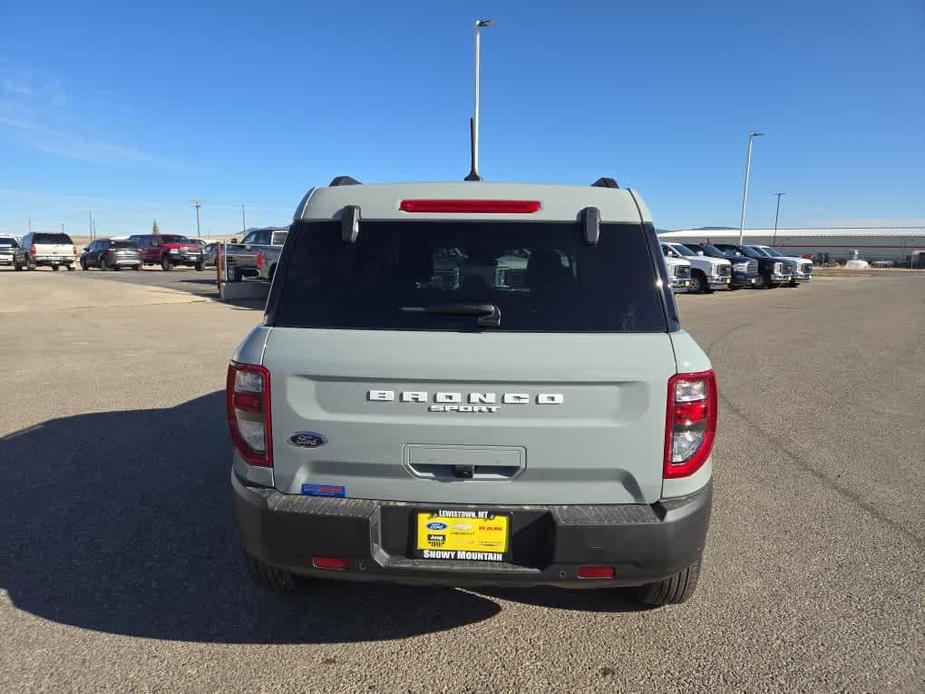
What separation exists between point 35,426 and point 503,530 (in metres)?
5.45

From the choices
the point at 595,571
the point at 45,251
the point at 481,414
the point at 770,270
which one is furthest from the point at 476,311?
the point at 45,251

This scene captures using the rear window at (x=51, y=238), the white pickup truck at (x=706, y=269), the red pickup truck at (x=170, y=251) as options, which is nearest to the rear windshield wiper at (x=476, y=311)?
the white pickup truck at (x=706, y=269)

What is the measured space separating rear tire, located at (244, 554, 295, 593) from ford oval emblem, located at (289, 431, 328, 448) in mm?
715

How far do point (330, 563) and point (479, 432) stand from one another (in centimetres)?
79

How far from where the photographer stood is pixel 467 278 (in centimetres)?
272

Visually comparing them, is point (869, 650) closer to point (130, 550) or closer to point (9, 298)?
point (130, 550)

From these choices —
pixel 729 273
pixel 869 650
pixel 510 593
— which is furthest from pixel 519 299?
pixel 729 273

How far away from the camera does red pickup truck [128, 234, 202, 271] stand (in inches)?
1350

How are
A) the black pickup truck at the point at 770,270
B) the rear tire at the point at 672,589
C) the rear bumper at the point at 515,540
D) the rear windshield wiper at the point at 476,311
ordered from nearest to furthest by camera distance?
the rear bumper at the point at 515,540, the rear windshield wiper at the point at 476,311, the rear tire at the point at 672,589, the black pickup truck at the point at 770,270

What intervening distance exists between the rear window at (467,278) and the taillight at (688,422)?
0.85 feet

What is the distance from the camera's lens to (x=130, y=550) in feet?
11.8

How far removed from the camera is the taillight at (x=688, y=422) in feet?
8.02

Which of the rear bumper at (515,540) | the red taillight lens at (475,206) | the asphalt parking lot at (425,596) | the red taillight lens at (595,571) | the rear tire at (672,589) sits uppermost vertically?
the red taillight lens at (475,206)

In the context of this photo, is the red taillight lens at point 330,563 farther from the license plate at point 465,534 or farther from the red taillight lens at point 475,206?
the red taillight lens at point 475,206
